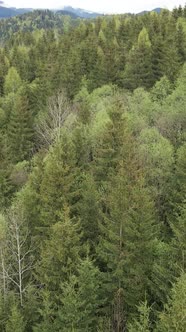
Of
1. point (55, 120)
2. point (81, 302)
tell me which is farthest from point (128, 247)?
point (55, 120)

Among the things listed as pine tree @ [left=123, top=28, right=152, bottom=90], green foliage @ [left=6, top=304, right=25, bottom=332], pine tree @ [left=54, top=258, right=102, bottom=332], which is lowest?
green foliage @ [left=6, top=304, right=25, bottom=332]

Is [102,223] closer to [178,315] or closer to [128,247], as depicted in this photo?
[128,247]

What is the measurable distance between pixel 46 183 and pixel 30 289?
858cm

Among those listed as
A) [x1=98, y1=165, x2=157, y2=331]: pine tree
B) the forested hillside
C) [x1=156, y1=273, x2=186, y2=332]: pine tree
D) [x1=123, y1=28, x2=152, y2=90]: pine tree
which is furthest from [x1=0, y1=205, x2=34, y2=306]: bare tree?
[x1=123, y1=28, x2=152, y2=90]: pine tree

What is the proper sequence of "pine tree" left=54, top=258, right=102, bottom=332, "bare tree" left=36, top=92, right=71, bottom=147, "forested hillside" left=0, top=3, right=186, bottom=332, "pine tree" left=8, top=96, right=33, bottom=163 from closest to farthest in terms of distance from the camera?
"pine tree" left=54, top=258, right=102, bottom=332 → "forested hillside" left=0, top=3, right=186, bottom=332 → "bare tree" left=36, top=92, right=71, bottom=147 → "pine tree" left=8, top=96, right=33, bottom=163

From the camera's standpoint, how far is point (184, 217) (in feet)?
85.3

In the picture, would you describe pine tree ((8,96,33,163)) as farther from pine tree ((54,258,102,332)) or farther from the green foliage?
pine tree ((54,258,102,332))

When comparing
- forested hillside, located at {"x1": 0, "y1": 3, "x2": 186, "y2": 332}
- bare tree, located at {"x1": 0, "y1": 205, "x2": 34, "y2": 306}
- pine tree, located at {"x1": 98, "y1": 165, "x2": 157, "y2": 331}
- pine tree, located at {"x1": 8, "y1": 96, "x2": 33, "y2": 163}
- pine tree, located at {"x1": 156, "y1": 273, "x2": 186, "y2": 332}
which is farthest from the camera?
pine tree, located at {"x1": 8, "y1": 96, "x2": 33, "y2": 163}

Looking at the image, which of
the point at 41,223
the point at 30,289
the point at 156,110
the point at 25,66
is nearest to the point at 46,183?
the point at 41,223

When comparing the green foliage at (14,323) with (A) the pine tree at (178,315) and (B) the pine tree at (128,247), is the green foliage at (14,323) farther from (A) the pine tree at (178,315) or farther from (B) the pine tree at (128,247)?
(A) the pine tree at (178,315)

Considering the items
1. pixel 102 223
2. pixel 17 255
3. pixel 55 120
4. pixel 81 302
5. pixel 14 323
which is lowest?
pixel 14 323

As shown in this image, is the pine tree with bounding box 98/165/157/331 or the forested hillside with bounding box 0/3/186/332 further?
the pine tree with bounding box 98/165/157/331

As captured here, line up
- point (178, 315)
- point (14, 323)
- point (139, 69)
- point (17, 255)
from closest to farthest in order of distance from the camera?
point (178, 315) → point (14, 323) → point (17, 255) → point (139, 69)

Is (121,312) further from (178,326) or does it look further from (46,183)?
(46,183)
